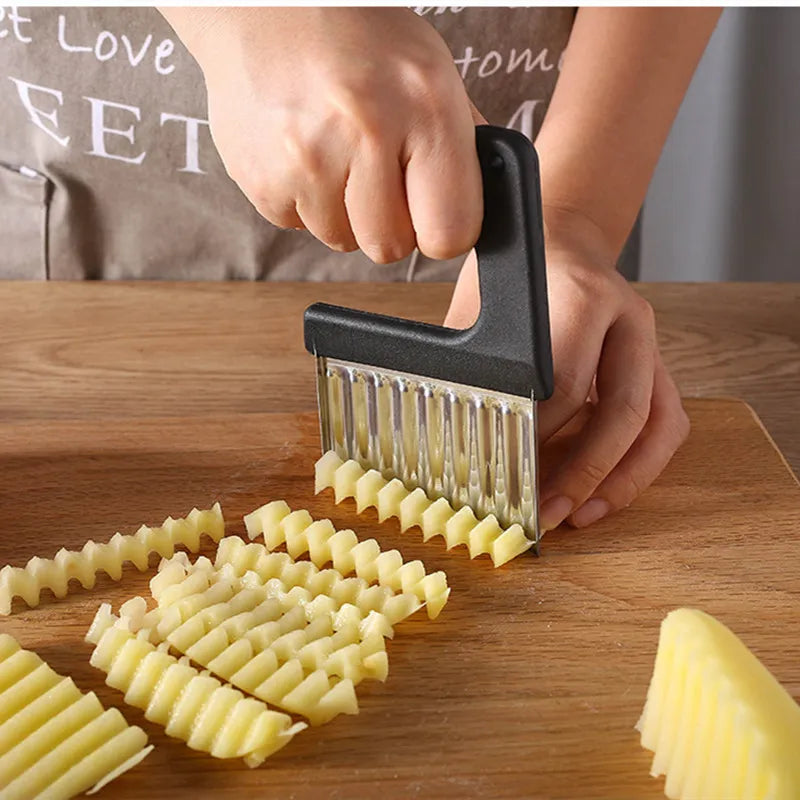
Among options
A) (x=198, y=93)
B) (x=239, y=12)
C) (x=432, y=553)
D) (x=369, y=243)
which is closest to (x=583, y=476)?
(x=432, y=553)

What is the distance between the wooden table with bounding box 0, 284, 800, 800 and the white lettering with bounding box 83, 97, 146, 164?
298 mm

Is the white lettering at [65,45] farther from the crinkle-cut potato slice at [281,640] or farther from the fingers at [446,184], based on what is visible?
the crinkle-cut potato slice at [281,640]

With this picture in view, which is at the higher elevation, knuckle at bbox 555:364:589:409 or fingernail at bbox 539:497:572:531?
knuckle at bbox 555:364:589:409

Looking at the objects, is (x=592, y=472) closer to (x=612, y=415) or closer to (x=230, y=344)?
(x=612, y=415)

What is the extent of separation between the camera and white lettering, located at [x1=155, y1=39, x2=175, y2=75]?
2.64 m

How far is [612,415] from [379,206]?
1.97 ft

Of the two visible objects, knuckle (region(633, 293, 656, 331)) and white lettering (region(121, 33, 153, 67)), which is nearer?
knuckle (region(633, 293, 656, 331))

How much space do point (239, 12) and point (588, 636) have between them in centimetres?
103

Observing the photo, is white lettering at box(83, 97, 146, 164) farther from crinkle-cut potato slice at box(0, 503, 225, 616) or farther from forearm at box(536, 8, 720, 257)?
crinkle-cut potato slice at box(0, 503, 225, 616)

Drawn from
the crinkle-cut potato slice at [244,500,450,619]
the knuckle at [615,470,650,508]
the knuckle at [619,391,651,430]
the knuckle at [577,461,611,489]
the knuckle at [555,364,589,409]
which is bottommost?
the crinkle-cut potato slice at [244,500,450,619]

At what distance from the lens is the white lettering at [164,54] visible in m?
2.64

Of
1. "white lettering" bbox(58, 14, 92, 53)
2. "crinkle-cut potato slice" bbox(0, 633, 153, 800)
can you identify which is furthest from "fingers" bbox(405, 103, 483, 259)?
"white lettering" bbox(58, 14, 92, 53)

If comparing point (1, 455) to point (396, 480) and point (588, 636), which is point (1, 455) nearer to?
point (396, 480)

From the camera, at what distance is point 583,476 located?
1.97 m
